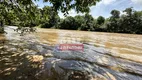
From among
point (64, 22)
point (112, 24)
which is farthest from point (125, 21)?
point (64, 22)

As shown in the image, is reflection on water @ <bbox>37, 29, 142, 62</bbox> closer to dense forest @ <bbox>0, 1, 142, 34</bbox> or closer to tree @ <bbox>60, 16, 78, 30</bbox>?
dense forest @ <bbox>0, 1, 142, 34</bbox>

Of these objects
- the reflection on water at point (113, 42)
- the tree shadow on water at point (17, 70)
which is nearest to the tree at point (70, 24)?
the reflection on water at point (113, 42)

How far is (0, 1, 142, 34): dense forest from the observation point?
798cm

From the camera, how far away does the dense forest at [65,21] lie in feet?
26.2

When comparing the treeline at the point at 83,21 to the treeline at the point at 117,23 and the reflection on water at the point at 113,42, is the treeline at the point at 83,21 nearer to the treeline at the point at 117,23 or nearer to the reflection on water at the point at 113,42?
the treeline at the point at 117,23

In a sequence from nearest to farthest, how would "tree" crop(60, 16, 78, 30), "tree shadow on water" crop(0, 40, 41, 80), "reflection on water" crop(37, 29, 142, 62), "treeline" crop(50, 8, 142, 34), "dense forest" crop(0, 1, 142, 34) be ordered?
"tree shadow on water" crop(0, 40, 41, 80), "dense forest" crop(0, 1, 142, 34), "reflection on water" crop(37, 29, 142, 62), "treeline" crop(50, 8, 142, 34), "tree" crop(60, 16, 78, 30)

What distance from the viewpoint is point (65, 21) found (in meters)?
61.3

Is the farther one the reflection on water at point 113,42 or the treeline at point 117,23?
the treeline at point 117,23

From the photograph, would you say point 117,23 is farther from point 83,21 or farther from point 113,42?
point 113,42

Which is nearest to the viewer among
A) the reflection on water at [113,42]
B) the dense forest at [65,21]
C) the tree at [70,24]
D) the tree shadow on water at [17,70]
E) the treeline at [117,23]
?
the tree shadow on water at [17,70]

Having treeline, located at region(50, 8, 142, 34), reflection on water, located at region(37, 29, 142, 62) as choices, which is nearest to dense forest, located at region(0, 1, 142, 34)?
treeline, located at region(50, 8, 142, 34)

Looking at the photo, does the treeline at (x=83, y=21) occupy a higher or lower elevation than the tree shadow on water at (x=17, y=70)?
higher

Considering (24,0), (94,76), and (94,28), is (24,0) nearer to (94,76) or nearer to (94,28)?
(94,76)

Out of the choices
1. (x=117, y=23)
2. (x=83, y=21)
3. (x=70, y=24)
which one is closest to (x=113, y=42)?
(x=117, y=23)
